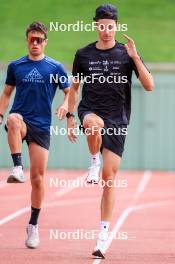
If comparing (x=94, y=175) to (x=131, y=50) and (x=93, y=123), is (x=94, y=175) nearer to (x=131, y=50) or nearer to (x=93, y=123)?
(x=93, y=123)

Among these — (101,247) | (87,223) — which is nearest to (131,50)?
(101,247)

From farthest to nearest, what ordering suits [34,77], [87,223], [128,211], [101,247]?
1. [128,211]
2. [87,223]
3. [34,77]
4. [101,247]

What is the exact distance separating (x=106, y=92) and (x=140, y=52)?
86.6 ft

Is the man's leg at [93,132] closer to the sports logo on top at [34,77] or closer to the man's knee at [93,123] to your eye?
the man's knee at [93,123]

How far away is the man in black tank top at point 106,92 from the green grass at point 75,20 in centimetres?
2536

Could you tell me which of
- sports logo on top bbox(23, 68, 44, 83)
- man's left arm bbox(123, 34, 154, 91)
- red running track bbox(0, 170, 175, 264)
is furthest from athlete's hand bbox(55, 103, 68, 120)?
red running track bbox(0, 170, 175, 264)

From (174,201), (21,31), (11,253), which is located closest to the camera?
(11,253)

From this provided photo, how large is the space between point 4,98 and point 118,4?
109 ft

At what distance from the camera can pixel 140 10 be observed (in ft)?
142

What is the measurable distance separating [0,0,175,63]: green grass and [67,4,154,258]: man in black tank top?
83.2 ft

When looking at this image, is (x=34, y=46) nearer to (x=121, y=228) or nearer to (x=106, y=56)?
(x=106, y=56)

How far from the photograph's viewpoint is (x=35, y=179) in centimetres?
1141

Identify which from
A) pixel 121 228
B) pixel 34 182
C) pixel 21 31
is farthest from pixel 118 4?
pixel 34 182

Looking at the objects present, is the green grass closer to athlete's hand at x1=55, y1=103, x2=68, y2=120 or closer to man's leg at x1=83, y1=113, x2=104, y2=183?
athlete's hand at x1=55, y1=103, x2=68, y2=120
